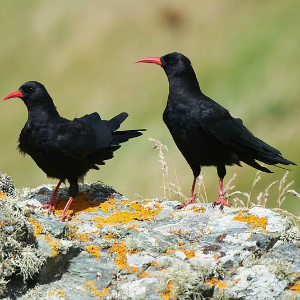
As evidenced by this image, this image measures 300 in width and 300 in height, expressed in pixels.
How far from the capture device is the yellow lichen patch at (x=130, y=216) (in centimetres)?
644

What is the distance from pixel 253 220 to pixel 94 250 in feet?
5.28

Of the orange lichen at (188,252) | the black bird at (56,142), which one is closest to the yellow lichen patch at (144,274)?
the orange lichen at (188,252)

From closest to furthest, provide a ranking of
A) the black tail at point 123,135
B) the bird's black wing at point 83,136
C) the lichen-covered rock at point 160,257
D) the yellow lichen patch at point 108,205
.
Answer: the lichen-covered rock at point 160,257, the yellow lichen patch at point 108,205, the bird's black wing at point 83,136, the black tail at point 123,135

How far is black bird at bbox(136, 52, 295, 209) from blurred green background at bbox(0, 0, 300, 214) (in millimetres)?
3360

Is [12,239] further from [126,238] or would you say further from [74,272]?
[126,238]

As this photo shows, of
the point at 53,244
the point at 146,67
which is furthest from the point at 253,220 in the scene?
the point at 146,67

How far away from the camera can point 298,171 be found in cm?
1152

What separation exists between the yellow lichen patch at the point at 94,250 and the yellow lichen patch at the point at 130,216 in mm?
700

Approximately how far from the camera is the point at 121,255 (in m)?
5.46

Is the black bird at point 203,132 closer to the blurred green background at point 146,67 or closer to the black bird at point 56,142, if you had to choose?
the black bird at point 56,142

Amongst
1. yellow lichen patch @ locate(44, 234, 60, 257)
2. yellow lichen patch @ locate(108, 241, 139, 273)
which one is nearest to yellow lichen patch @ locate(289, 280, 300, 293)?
yellow lichen patch @ locate(108, 241, 139, 273)

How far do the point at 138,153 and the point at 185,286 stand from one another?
8245 millimetres

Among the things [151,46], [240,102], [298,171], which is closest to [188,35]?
[151,46]

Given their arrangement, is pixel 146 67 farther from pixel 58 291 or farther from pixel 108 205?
pixel 58 291
